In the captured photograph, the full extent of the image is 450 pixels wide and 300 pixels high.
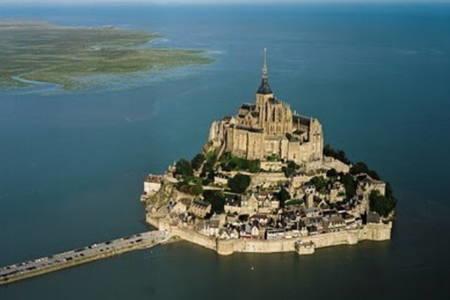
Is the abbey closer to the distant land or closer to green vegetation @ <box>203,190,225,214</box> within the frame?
green vegetation @ <box>203,190,225,214</box>

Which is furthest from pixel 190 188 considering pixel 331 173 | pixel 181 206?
pixel 331 173

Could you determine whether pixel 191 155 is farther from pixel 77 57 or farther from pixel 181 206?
pixel 77 57

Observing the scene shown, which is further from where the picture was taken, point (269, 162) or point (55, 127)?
point (55, 127)

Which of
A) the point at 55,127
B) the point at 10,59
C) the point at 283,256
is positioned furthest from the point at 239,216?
the point at 10,59

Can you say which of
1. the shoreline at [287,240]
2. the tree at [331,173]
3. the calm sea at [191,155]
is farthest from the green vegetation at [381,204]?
the tree at [331,173]

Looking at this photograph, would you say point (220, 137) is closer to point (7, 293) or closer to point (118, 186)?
point (118, 186)
